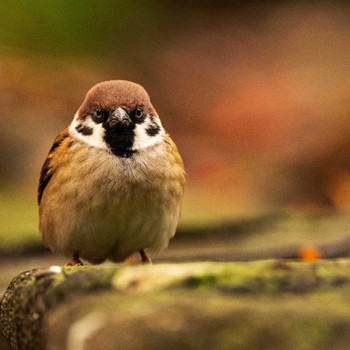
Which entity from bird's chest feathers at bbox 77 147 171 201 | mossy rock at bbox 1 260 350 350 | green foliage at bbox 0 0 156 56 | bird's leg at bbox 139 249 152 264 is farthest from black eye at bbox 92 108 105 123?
green foliage at bbox 0 0 156 56

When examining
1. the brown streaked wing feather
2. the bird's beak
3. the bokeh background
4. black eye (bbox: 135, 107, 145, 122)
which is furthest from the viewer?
the bokeh background

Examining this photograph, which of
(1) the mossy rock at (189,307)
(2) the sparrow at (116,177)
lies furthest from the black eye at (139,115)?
(1) the mossy rock at (189,307)

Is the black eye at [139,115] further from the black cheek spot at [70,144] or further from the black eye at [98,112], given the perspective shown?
the black cheek spot at [70,144]

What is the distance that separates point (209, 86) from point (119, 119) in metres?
9.13

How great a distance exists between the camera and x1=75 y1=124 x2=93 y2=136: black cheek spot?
4.96 m

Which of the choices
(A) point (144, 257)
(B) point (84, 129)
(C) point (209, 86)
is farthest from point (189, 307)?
(C) point (209, 86)

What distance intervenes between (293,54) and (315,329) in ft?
39.0

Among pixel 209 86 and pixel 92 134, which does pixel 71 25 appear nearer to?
pixel 209 86

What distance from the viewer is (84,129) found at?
197 inches

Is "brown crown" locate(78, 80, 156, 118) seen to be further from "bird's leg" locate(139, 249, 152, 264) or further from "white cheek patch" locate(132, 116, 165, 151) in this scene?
"bird's leg" locate(139, 249, 152, 264)

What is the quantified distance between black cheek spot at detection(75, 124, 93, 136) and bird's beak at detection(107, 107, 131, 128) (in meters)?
0.19

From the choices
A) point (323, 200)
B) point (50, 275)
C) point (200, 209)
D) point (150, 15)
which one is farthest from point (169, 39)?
point (50, 275)

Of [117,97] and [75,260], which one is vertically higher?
[117,97]

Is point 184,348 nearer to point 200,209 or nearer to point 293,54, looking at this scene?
point 200,209
